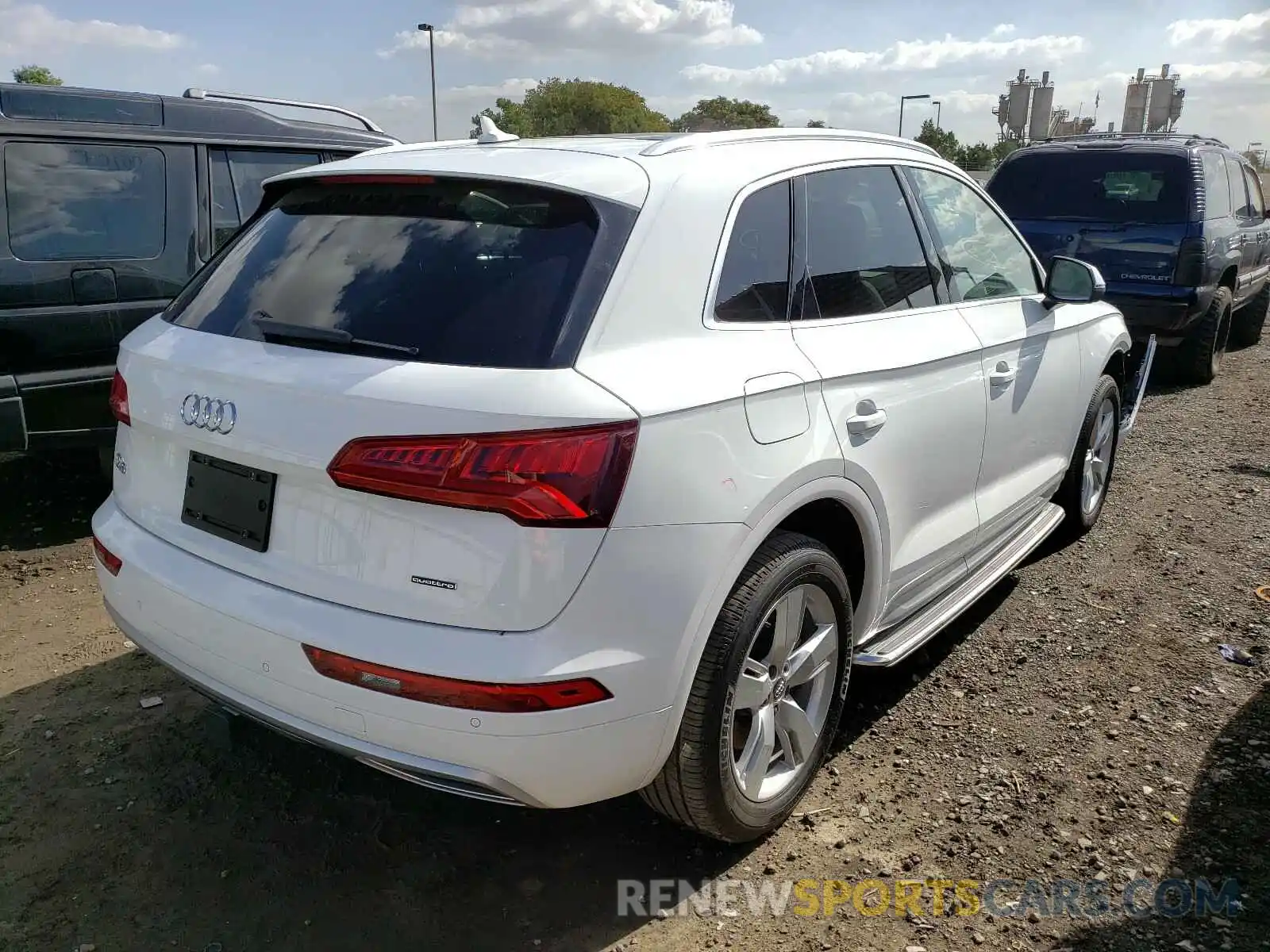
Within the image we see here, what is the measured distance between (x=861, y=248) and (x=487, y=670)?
1.82 meters

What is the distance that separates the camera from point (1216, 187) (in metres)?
8.27

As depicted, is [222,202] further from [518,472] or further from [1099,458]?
[1099,458]

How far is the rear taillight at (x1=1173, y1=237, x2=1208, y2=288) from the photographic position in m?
7.61

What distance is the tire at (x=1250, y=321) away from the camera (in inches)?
413

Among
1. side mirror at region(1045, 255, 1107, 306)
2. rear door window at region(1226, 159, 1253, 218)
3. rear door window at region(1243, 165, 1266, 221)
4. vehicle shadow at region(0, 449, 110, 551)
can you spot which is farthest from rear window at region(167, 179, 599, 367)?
rear door window at region(1243, 165, 1266, 221)

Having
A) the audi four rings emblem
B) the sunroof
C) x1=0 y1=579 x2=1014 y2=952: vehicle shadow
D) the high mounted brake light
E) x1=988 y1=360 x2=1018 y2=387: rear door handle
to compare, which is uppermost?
the sunroof

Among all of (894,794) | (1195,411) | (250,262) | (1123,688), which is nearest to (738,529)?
(894,794)

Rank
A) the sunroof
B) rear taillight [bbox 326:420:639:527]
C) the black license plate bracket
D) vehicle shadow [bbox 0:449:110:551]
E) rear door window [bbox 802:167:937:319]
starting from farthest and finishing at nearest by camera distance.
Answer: vehicle shadow [bbox 0:449:110:551] < the sunroof < rear door window [bbox 802:167:937:319] < the black license plate bracket < rear taillight [bbox 326:420:639:527]

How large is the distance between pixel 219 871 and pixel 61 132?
12.0 feet

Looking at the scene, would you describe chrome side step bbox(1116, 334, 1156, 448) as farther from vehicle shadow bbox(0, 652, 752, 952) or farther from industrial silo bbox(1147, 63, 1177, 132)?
industrial silo bbox(1147, 63, 1177, 132)

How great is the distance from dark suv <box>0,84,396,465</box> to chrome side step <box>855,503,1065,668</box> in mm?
3148

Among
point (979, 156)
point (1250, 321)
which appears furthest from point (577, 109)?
point (1250, 321)

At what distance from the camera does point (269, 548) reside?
225 centimetres

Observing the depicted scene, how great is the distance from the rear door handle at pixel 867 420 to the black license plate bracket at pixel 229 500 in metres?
1.46
